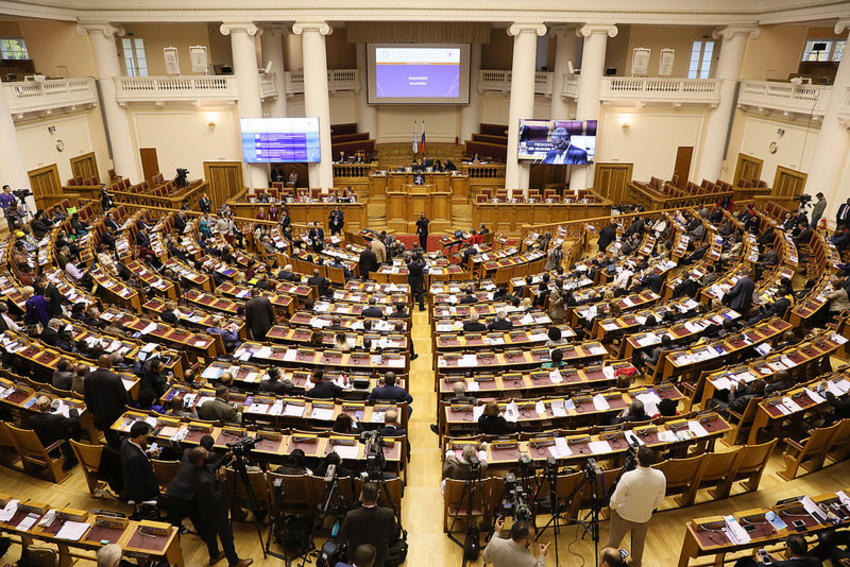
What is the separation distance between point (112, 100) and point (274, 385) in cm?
1919

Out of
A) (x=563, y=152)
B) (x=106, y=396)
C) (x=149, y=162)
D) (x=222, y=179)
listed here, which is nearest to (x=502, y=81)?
(x=563, y=152)

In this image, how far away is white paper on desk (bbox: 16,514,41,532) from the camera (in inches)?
221

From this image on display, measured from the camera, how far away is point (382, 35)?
25.8 m

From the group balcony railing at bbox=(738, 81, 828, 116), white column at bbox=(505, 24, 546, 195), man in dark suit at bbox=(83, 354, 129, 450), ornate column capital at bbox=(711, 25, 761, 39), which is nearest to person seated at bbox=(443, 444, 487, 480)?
man in dark suit at bbox=(83, 354, 129, 450)

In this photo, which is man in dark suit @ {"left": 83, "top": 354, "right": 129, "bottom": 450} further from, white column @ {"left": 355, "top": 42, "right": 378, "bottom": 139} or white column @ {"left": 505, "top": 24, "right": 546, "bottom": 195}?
white column @ {"left": 355, "top": 42, "right": 378, "bottom": 139}

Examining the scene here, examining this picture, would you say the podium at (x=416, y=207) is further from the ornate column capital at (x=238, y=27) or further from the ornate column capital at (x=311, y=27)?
the ornate column capital at (x=238, y=27)

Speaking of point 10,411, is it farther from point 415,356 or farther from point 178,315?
point 415,356

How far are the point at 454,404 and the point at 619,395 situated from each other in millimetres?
2442

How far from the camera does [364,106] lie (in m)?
27.9

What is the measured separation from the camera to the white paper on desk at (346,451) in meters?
6.78

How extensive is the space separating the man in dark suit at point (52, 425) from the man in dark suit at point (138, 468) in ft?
4.81

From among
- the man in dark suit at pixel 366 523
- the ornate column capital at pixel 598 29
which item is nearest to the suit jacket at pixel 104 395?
the man in dark suit at pixel 366 523

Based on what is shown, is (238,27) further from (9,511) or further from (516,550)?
(516,550)

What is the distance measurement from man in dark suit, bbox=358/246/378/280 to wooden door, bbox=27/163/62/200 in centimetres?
1240
